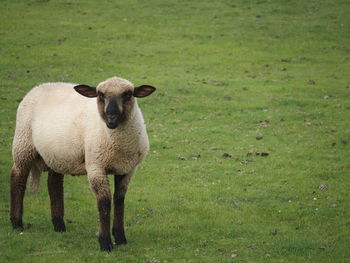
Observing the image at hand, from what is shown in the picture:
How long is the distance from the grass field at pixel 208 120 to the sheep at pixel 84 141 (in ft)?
2.81

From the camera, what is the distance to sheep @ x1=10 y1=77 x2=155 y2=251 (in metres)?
10.4

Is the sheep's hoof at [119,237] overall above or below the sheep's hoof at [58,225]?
above

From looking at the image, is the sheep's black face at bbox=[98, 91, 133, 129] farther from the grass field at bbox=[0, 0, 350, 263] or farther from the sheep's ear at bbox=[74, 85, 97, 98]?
the grass field at bbox=[0, 0, 350, 263]

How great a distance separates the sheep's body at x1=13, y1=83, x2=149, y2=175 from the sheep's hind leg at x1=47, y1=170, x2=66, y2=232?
49cm

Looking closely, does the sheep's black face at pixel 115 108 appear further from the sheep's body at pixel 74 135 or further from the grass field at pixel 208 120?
the grass field at pixel 208 120

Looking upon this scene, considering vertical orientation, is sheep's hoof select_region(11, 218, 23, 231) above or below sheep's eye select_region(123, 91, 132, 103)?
below

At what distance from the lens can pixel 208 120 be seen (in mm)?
20859

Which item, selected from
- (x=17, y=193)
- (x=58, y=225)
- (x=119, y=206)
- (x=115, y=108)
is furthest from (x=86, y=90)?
(x=58, y=225)

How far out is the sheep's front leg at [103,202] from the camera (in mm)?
10414

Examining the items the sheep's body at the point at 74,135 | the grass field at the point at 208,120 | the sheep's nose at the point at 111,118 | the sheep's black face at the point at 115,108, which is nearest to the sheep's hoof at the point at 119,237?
the grass field at the point at 208,120

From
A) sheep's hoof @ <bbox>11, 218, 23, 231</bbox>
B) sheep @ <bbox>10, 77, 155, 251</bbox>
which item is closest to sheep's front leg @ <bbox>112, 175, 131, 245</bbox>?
sheep @ <bbox>10, 77, 155, 251</bbox>

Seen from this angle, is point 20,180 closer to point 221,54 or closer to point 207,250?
point 207,250

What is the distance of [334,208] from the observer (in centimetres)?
1322

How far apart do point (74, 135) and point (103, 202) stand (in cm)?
139
